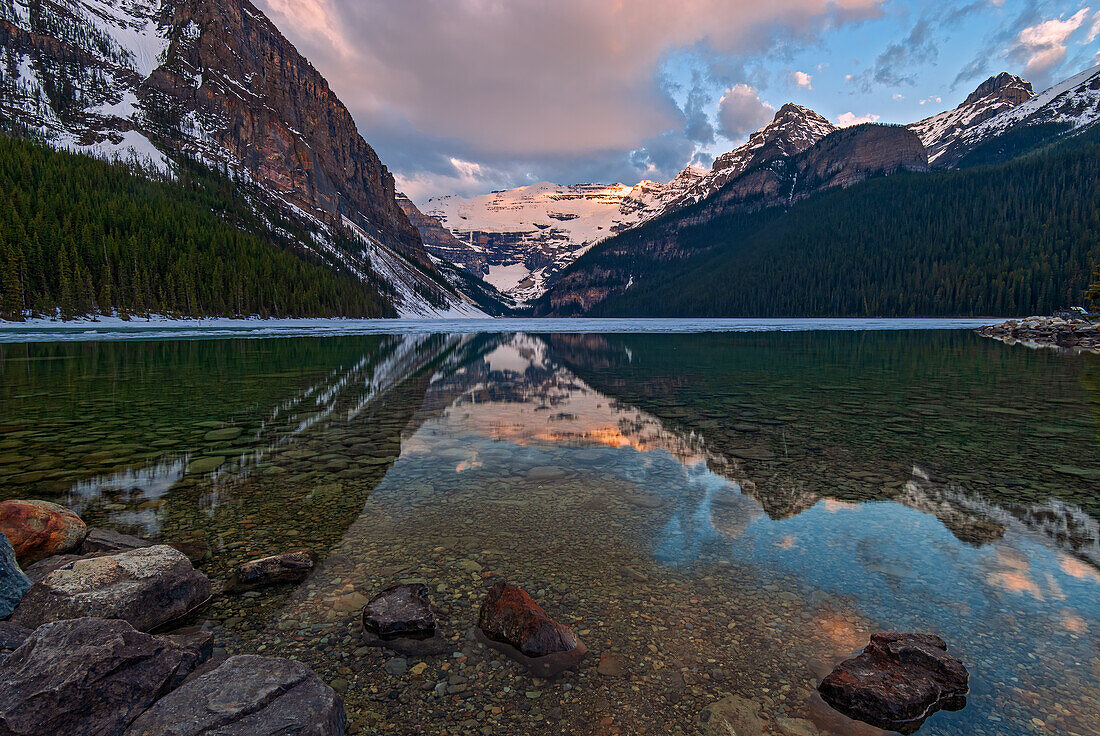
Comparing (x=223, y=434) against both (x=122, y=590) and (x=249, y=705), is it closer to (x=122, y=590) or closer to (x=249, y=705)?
(x=122, y=590)

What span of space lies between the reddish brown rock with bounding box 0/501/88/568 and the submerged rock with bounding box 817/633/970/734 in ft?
28.2

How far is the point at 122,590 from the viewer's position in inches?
194

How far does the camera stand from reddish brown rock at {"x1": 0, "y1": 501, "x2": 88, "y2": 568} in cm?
590

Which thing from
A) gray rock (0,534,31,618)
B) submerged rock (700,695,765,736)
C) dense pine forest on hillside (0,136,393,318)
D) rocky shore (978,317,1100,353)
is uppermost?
dense pine forest on hillside (0,136,393,318)

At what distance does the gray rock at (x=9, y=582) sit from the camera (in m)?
4.64

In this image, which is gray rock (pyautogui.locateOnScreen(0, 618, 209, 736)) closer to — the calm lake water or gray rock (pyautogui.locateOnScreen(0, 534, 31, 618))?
the calm lake water

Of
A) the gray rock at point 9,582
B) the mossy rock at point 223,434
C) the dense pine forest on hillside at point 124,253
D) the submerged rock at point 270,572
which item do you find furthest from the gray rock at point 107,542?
the dense pine forest on hillside at point 124,253

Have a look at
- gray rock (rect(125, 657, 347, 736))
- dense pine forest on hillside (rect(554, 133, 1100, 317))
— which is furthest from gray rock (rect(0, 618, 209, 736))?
dense pine forest on hillside (rect(554, 133, 1100, 317))

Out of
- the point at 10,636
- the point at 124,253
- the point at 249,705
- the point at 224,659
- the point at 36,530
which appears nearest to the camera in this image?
the point at 249,705

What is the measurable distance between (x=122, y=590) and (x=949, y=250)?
188977 millimetres

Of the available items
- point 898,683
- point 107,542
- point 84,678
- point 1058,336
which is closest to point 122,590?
point 107,542

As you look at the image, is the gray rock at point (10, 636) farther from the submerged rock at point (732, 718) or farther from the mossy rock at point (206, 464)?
the mossy rock at point (206, 464)

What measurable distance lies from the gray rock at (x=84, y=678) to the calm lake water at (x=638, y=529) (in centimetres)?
111

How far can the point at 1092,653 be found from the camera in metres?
4.60
